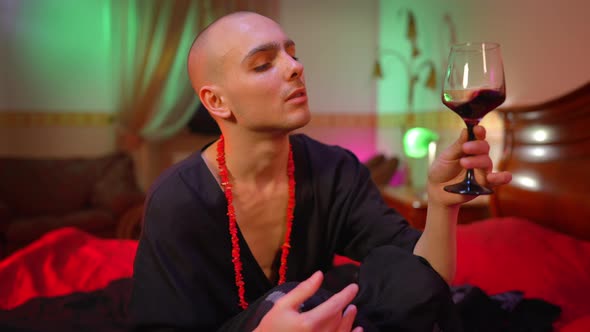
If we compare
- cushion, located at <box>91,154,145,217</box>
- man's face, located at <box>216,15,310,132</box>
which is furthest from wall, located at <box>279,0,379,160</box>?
man's face, located at <box>216,15,310,132</box>

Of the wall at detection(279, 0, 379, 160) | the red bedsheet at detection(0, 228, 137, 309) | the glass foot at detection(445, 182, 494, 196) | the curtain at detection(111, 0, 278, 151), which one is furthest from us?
the wall at detection(279, 0, 379, 160)

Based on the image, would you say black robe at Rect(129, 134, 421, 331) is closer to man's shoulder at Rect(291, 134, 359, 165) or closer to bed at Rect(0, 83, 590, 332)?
man's shoulder at Rect(291, 134, 359, 165)

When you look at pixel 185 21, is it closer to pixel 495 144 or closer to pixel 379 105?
pixel 379 105

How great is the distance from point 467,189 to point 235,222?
0.62 metres

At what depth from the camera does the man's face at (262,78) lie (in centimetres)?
123

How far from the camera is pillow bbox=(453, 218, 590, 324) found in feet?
5.39

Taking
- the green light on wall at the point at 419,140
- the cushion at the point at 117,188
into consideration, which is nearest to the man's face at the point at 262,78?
the green light on wall at the point at 419,140

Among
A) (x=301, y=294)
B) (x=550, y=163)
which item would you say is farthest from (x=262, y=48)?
(x=550, y=163)

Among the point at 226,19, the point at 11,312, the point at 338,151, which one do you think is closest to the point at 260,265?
the point at 338,151

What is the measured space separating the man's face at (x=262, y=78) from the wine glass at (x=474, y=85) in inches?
14.9

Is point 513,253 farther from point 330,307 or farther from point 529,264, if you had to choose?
point 330,307

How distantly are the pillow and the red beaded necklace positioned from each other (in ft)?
2.55

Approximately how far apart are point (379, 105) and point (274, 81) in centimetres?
433

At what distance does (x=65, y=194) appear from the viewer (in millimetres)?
4125
